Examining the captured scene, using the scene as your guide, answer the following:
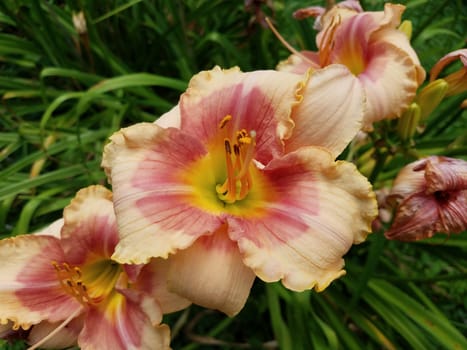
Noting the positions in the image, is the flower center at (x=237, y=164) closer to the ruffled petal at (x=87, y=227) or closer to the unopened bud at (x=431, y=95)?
the ruffled petal at (x=87, y=227)

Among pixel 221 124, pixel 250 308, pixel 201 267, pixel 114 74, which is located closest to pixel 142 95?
pixel 114 74

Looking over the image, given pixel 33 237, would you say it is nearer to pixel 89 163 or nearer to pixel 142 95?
pixel 89 163

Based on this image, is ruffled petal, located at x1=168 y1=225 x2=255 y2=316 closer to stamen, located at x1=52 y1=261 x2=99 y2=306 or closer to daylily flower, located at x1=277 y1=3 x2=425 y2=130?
stamen, located at x1=52 y1=261 x2=99 y2=306

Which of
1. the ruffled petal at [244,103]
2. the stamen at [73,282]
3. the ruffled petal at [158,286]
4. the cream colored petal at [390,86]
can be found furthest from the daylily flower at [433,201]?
the stamen at [73,282]

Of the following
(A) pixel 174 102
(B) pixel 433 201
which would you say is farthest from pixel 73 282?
(A) pixel 174 102

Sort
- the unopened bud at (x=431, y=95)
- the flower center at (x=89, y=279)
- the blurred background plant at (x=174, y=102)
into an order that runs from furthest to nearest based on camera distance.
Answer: the blurred background plant at (x=174, y=102) → the unopened bud at (x=431, y=95) → the flower center at (x=89, y=279)

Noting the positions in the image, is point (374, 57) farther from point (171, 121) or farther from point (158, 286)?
point (158, 286)
